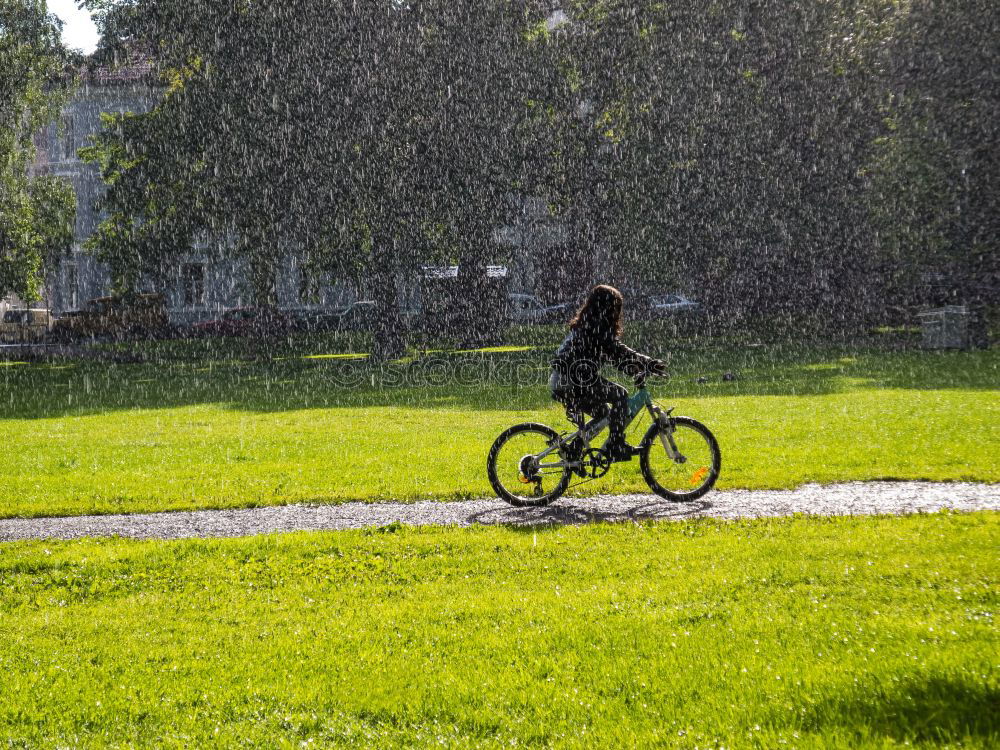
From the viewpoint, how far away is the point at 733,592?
6090 millimetres

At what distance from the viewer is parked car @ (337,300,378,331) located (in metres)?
45.9

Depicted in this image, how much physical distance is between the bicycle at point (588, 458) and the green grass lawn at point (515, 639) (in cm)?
126

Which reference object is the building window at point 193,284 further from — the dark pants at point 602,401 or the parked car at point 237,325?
the dark pants at point 602,401

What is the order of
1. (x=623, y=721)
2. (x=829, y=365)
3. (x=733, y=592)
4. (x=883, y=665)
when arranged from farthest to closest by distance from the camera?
(x=829, y=365) < (x=733, y=592) < (x=883, y=665) < (x=623, y=721)

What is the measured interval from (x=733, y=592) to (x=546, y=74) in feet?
84.2

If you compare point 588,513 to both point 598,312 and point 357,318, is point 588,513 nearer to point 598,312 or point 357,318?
point 598,312

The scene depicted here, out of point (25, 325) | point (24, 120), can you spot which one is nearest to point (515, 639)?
point (24, 120)

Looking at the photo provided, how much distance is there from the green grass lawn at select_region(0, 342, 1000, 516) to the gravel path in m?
0.41

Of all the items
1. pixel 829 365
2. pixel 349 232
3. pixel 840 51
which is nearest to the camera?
pixel 829 365

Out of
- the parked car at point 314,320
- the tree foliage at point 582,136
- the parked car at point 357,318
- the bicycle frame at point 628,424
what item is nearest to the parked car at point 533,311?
the parked car at point 357,318

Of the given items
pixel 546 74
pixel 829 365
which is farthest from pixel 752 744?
pixel 546 74

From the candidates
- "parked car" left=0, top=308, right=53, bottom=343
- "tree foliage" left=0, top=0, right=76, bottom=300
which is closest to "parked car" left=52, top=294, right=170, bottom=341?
"parked car" left=0, top=308, right=53, bottom=343

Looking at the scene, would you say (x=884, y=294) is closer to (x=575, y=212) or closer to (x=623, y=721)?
(x=575, y=212)

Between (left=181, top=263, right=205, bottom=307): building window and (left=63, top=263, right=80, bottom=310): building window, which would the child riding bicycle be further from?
(left=63, top=263, right=80, bottom=310): building window
